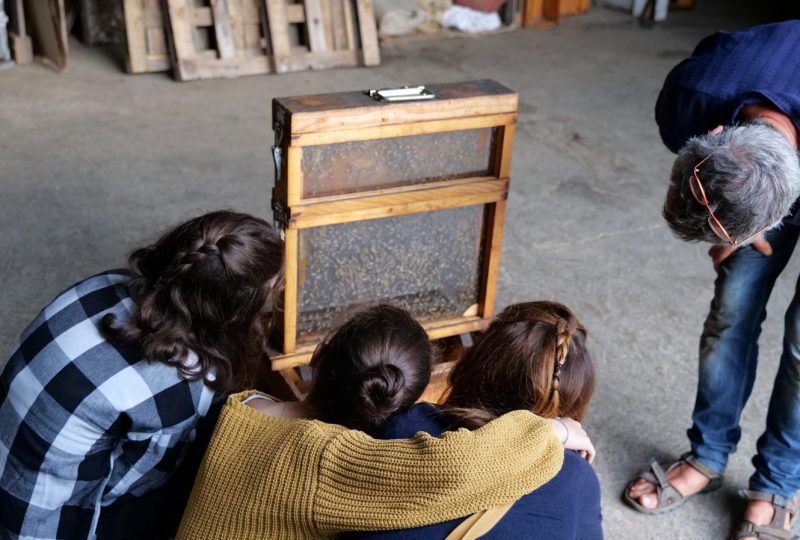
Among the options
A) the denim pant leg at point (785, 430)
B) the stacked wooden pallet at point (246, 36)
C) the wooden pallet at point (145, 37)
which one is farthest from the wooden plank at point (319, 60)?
the denim pant leg at point (785, 430)

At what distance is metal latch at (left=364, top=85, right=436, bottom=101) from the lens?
2.27 meters

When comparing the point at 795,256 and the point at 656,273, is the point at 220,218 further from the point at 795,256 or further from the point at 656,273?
the point at 795,256

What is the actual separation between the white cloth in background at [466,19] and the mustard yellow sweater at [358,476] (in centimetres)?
517

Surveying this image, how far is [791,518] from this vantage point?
2396mm

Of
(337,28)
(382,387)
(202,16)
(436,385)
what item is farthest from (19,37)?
(382,387)

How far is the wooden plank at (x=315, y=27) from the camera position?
541cm

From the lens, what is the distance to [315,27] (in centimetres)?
546

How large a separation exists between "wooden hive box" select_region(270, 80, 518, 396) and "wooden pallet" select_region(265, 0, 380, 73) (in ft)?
10.1

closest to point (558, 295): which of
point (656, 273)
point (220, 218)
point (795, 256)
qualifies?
point (656, 273)

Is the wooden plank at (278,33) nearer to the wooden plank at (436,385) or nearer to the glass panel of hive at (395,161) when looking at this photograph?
the glass panel of hive at (395,161)

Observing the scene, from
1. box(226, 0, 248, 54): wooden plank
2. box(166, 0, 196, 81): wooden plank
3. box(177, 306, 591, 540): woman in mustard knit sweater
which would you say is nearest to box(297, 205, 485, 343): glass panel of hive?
box(177, 306, 591, 540): woman in mustard knit sweater

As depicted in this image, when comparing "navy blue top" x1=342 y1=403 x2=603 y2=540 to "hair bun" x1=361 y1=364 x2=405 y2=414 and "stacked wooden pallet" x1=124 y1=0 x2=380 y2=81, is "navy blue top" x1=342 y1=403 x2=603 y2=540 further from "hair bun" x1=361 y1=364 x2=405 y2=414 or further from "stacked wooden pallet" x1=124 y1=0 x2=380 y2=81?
"stacked wooden pallet" x1=124 y1=0 x2=380 y2=81

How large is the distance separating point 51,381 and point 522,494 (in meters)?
0.84

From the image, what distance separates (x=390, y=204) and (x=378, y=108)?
263 mm
